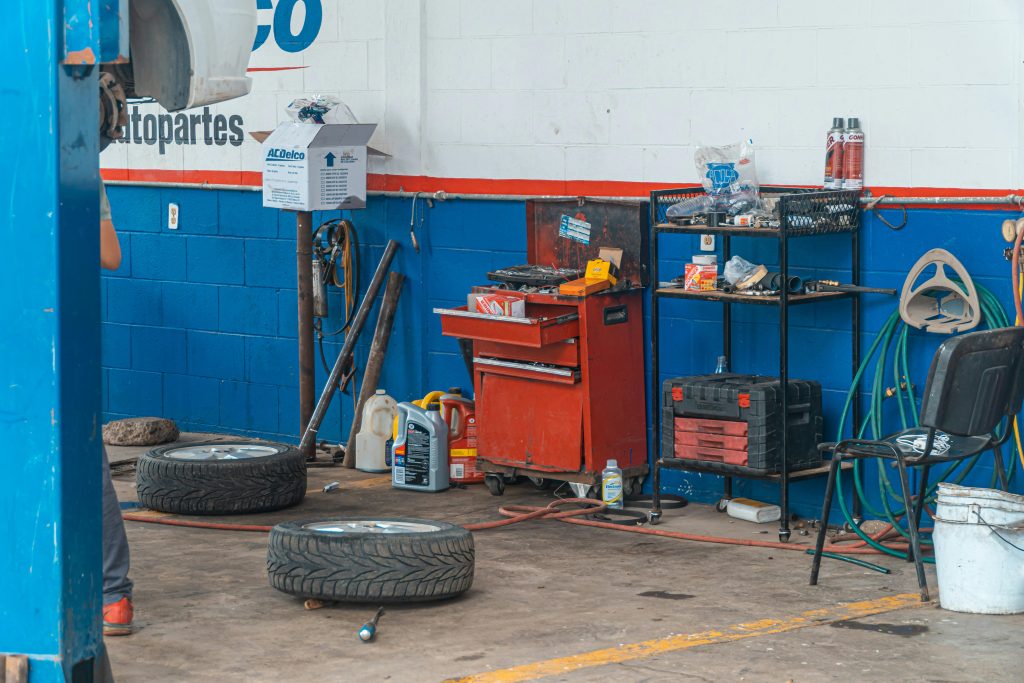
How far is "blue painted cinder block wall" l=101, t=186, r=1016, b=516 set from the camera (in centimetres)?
673

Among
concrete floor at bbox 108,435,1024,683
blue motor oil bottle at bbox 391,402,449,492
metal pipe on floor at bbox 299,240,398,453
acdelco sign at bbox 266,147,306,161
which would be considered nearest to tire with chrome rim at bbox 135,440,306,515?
concrete floor at bbox 108,435,1024,683

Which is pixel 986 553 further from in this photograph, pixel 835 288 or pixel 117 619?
pixel 117 619

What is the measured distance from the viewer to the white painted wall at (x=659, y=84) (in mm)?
6414

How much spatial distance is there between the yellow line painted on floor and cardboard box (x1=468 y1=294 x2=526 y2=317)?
7.59ft

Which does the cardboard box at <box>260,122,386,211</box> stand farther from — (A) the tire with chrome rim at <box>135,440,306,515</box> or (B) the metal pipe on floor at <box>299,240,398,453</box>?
(A) the tire with chrome rim at <box>135,440,306,515</box>

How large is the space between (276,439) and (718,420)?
128 inches

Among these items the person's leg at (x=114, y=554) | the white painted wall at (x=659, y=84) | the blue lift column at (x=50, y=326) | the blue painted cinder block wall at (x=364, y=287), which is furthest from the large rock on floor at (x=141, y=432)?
the blue lift column at (x=50, y=326)

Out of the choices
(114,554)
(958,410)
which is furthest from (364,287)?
(958,410)

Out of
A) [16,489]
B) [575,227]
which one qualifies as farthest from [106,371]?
[16,489]

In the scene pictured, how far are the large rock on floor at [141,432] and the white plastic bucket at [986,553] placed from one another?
16.6ft

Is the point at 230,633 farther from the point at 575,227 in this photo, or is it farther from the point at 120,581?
the point at 575,227

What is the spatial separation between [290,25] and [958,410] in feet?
15.6

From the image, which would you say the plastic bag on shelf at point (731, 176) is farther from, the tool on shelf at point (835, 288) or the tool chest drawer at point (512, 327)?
the tool chest drawer at point (512, 327)

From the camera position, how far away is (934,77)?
6.47 metres
